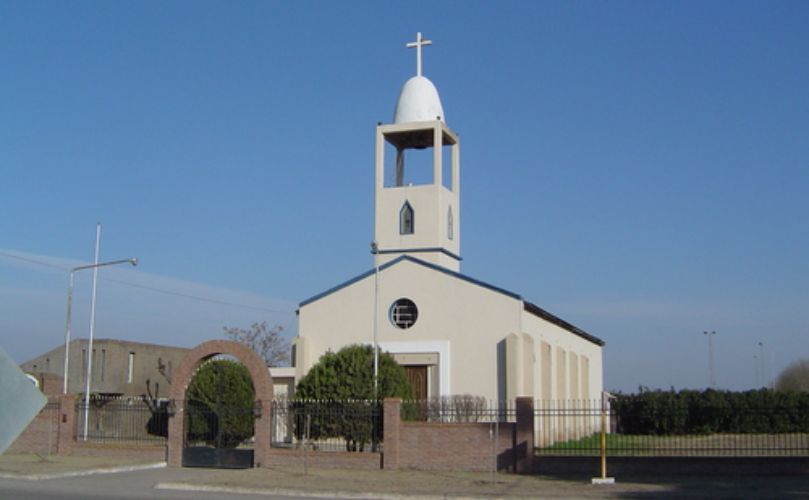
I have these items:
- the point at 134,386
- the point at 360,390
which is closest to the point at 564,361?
the point at 360,390

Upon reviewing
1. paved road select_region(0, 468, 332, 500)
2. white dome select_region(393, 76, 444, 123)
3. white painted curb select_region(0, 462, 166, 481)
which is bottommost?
paved road select_region(0, 468, 332, 500)

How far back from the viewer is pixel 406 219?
38031 millimetres

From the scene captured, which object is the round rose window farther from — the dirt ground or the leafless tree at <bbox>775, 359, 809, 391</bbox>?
the leafless tree at <bbox>775, 359, 809, 391</bbox>

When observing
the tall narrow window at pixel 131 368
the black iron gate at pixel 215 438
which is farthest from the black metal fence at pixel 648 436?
the tall narrow window at pixel 131 368

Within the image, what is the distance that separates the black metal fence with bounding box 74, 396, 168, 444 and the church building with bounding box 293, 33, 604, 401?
5.57m

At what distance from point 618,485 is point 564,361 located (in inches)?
847

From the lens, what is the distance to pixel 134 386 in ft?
188

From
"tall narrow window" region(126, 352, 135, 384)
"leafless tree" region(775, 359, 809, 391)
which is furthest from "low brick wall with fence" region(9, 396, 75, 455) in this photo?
"leafless tree" region(775, 359, 809, 391)

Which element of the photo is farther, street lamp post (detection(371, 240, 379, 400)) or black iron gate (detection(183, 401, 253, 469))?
street lamp post (detection(371, 240, 379, 400))

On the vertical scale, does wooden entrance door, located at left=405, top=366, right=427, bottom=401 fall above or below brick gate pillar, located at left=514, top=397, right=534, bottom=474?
above

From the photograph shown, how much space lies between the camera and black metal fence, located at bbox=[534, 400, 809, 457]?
25719 mm

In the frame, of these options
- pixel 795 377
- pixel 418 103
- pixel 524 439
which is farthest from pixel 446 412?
pixel 795 377

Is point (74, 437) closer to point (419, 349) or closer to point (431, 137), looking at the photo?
point (419, 349)

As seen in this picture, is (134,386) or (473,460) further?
(134,386)
